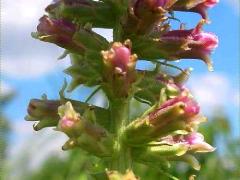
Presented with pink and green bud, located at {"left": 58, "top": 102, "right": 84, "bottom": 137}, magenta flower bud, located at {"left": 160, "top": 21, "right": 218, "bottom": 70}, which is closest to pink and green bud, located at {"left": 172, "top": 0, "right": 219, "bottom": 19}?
magenta flower bud, located at {"left": 160, "top": 21, "right": 218, "bottom": 70}

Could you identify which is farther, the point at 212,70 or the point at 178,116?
the point at 212,70

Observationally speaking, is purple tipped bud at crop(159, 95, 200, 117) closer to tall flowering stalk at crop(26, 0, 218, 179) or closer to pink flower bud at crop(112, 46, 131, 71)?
tall flowering stalk at crop(26, 0, 218, 179)

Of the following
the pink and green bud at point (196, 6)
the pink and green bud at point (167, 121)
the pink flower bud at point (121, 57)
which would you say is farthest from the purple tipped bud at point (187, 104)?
the pink and green bud at point (196, 6)

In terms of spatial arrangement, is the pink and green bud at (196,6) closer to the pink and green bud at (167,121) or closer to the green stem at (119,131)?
the pink and green bud at (167,121)

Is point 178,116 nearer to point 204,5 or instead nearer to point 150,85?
point 150,85

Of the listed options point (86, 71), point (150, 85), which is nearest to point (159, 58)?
point (150, 85)
